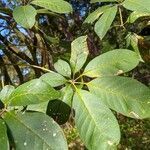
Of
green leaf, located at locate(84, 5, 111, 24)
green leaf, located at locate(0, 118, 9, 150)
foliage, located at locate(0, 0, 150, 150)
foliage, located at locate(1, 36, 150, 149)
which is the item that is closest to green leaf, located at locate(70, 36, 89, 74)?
foliage, located at locate(0, 0, 150, 150)

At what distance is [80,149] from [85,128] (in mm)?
4903

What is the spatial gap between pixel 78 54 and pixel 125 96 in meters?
0.25

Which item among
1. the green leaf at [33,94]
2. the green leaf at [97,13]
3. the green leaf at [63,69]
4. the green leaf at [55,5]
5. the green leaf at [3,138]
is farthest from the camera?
the green leaf at [97,13]

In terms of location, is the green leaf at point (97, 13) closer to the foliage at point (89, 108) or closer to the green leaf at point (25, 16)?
the green leaf at point (25, 16)

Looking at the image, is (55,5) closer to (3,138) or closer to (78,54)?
(78,54)

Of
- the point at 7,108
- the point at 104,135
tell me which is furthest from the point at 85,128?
the point at 7,108

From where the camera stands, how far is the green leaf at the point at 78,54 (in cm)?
109

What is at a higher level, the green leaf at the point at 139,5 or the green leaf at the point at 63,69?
the green leaf at the point at 139,5

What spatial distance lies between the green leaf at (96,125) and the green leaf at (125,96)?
0.03 m

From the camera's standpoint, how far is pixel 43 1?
1.20 meters

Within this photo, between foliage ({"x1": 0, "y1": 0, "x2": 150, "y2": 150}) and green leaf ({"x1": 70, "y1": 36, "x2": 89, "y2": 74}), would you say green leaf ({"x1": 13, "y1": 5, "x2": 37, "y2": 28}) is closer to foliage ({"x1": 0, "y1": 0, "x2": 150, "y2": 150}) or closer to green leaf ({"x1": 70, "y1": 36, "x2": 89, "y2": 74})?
foliage ({"x1": 0, "y1": 0, "x2": 150, "y2": 150})

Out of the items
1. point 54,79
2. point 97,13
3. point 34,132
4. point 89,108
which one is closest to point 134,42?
point 97,13

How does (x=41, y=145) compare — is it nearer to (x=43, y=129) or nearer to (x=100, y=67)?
(x=43, y=129)

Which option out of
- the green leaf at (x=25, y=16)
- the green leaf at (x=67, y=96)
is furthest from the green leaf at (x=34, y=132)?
the green leaf at (x=25, y=16)
